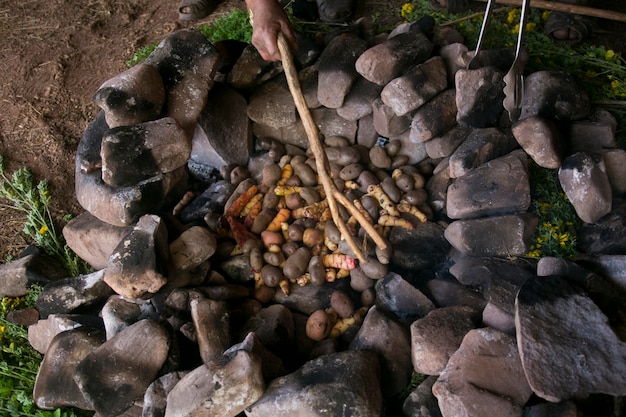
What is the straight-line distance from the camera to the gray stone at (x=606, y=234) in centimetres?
234

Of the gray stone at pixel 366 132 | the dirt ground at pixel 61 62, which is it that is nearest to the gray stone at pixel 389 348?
the gray stone at pixel 366 132

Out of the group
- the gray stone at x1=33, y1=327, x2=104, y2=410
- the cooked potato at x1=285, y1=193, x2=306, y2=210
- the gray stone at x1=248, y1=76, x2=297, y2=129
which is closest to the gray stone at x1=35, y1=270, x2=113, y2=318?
the gray stone at x1=33, y1=327, x2=104, y2=410

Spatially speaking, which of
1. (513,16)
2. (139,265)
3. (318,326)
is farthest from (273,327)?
(513,16)

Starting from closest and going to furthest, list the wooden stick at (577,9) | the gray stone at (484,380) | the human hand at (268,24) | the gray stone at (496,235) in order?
the gray stone at (484,380) → the gray stone at (496,235) → the human hand at (268,24) → the wooden stick at (577,9)

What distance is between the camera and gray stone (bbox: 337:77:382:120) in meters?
3.10

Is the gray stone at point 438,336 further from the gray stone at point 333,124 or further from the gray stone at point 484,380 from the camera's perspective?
the gray stone at point 333,124

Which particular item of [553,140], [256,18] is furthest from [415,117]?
[256,18]

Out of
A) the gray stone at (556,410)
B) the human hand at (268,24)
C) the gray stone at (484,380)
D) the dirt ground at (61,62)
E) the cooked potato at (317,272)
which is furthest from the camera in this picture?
the dirt ground at (61,62)

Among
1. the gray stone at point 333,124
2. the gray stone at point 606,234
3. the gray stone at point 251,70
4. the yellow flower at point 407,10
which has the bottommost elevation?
the gray stone at point 606,234

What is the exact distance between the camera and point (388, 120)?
9.77 feet

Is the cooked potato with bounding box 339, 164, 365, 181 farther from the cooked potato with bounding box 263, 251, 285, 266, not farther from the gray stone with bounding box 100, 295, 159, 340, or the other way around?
the gray stone with bounding box 100, 295, 159, 340

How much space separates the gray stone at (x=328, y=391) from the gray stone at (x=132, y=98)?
60.7 inches

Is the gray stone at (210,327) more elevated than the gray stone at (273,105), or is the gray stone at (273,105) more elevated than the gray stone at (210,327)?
the gray stone at (273,105)

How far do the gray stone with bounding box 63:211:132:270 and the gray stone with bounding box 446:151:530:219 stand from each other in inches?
67.0
